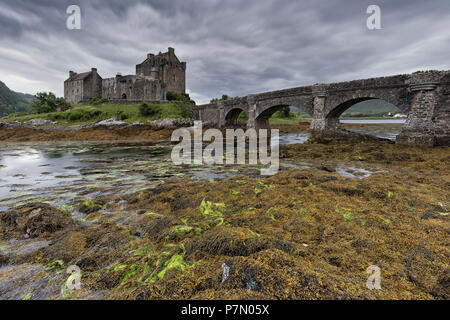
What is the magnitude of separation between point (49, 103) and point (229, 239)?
71022 mm

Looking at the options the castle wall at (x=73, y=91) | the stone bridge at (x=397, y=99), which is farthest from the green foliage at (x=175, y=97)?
the stone bridge at (x=397, y=99)

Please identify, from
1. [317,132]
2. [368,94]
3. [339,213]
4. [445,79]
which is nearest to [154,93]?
[317,132]

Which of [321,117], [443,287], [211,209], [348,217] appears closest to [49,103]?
[321,117]

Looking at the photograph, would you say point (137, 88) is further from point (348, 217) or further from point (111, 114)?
point (348, 217)

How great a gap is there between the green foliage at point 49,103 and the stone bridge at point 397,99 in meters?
55.2

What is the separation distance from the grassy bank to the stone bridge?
899 inches

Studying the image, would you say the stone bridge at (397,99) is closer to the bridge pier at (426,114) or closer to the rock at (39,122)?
the bridge pier at (426,114)

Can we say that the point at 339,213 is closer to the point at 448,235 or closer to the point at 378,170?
the point at 448,235

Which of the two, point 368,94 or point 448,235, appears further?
point 368,94

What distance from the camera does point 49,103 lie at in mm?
54188

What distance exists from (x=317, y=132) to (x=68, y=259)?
23.9 metres
